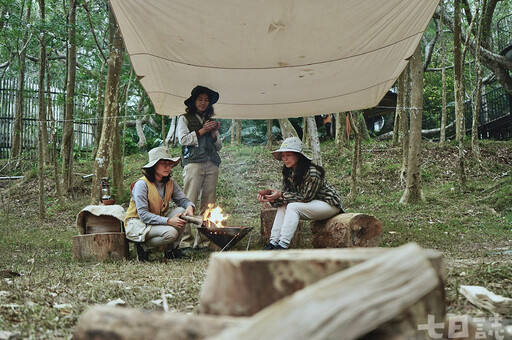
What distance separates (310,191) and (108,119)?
319 cm

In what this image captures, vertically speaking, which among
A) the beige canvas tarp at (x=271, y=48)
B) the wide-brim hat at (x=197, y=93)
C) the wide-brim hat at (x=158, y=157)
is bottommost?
the wide-brim hat at (x=158, y=157)

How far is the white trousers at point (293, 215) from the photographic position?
4699 mm

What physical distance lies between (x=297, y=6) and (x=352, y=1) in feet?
1.55

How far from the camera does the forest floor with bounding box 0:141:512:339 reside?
2809mm

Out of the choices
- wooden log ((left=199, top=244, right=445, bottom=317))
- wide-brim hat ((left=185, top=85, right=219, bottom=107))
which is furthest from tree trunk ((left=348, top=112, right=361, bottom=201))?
wooden log ((left=199, top=244, right=445, bottom=317))

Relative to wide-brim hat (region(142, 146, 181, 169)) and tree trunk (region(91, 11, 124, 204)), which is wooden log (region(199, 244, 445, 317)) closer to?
wide-brim hat (region(142, 146, 181, 169))

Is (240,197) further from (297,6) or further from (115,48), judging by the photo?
(297,6)

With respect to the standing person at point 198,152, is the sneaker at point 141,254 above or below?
below

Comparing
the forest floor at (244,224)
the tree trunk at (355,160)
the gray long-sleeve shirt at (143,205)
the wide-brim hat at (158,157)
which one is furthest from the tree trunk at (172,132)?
the tree trunk at (355,160)

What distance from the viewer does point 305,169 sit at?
16.2 ft

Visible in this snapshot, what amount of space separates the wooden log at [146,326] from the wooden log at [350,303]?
0.24 ft

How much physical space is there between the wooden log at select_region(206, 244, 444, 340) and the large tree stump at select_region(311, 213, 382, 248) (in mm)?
3316

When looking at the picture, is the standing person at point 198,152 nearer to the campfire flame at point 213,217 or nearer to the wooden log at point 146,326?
the campfire flame at point 213,217

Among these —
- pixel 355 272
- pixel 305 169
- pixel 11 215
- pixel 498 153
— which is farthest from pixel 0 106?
pixel 355 272
